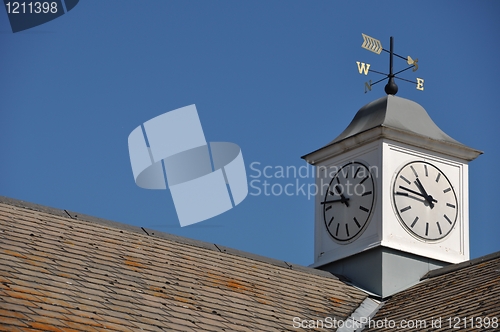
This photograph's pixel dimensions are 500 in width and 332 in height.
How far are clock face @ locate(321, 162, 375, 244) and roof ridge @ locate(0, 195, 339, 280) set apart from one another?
84 cm

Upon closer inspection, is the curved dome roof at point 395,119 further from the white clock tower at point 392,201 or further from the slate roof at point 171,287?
the slate roof at point 171,287

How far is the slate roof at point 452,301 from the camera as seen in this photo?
12586 millimetres

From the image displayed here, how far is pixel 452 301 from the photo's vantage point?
44.9ft

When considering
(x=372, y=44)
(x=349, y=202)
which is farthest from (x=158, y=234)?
(x=372, y=44)

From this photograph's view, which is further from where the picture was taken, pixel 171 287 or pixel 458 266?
pixel 458 266

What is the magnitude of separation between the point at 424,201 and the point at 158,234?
4.13 meters

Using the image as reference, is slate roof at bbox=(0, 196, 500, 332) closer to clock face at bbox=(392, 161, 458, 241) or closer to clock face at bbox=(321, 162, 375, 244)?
clock face at bbox=(392, 161, 458, 241)

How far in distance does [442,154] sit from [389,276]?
2.20 meters

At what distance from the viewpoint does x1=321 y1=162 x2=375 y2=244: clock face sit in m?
16.2

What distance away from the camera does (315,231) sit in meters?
17.1

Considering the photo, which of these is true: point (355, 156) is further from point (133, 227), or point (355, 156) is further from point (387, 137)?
point (133, 227)

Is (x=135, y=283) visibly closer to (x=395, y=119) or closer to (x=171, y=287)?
(x=171, y=287)

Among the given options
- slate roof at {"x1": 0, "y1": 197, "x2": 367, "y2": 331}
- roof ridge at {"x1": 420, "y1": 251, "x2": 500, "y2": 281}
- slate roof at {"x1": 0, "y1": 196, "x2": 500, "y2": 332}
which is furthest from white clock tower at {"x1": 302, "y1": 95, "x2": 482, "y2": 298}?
slate roof at {"x1": 0, "y1": 197, "x2": 367, "y2": 331}

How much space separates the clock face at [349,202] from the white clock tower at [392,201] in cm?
2
